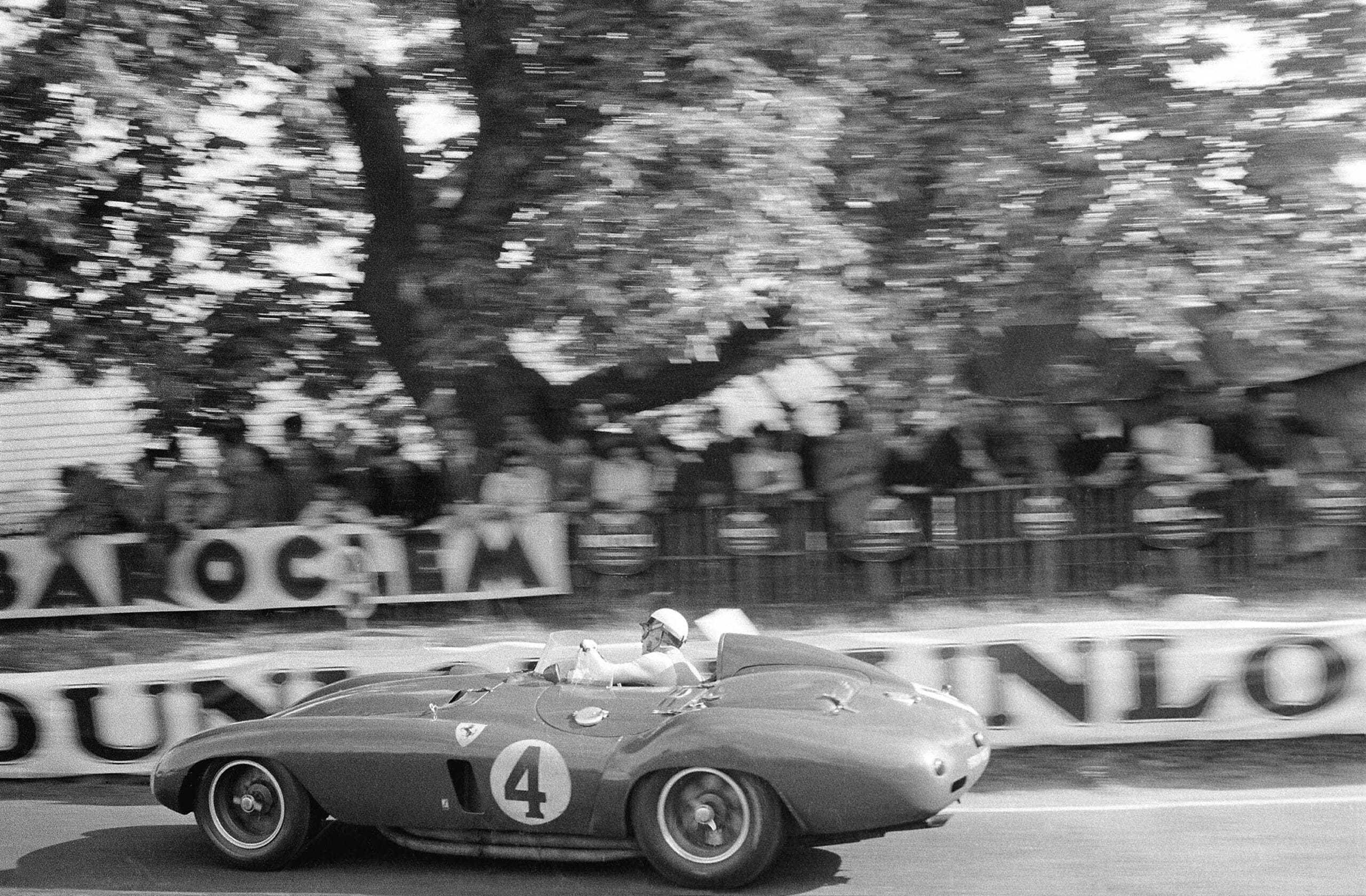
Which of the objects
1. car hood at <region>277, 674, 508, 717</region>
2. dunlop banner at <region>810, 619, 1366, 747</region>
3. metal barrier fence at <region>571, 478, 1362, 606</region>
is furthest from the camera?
metal barrier fence at <region>571, 478, 1362, 606</region>

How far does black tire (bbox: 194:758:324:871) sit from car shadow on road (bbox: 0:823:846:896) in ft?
0.29

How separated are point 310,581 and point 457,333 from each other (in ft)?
7.03

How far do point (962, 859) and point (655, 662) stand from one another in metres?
1.52

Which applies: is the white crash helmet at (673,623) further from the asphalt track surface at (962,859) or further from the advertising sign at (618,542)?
the advertising sign at (618,542)

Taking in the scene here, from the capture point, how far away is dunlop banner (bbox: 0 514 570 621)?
1030 centimetres

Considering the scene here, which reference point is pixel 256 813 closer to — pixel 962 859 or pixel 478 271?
pixel 962 859

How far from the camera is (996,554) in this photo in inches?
403

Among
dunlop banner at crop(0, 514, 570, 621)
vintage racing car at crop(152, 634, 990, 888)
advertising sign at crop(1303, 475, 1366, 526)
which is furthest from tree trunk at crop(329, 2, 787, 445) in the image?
vintage racing car at crop(152, 634, 990, 888)

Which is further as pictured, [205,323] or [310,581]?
→ [205,323]

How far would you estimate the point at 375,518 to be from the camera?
10.6m

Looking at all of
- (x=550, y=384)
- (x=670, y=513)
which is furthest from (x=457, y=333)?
(x=670, y=513)

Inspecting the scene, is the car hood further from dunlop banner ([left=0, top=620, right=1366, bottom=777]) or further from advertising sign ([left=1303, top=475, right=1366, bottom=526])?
advertising sign ([left=1303, top=475, right=1366, bottom=526])

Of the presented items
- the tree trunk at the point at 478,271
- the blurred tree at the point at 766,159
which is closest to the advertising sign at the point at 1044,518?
the blurred tree at the point at 766,159

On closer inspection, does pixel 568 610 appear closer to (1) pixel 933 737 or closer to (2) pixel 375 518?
(2) pixel 375 518
